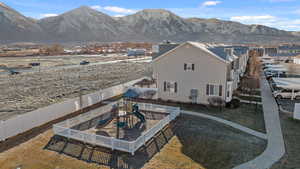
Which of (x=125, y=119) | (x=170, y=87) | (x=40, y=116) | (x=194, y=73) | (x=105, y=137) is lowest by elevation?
(x=125, y=119)

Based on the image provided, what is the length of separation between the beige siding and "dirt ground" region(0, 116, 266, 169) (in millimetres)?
7256

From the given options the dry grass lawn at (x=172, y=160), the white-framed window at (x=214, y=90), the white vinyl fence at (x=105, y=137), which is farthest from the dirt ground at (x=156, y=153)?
the white-framed window at (x=214, y=90)

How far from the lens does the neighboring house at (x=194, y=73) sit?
20.5 m

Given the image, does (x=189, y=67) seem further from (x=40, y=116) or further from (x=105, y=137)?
(x=40, y=116)

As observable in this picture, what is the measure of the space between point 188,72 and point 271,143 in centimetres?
1057

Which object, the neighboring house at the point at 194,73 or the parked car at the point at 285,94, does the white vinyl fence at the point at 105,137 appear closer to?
the neighboring house at the point at 194,73

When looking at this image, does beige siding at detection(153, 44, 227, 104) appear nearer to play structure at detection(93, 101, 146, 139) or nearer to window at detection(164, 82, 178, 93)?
window at detection(164, 82, 178, 93)

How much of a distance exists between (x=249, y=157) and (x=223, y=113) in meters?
7.58

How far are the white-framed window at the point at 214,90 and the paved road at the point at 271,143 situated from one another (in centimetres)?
451

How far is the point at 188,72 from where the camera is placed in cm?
2164

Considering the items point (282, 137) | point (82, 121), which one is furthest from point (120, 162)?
point (282, 137)

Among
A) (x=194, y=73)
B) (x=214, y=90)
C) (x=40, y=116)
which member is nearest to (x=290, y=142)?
(x=214, y=90)

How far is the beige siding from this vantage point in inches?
810

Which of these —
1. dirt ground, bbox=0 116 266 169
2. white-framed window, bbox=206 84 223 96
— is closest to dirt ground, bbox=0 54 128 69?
dirt ground, bbox=0 116 266 169
